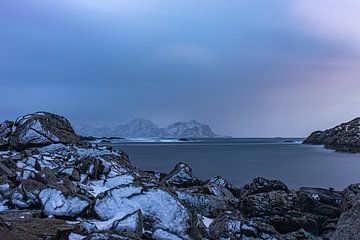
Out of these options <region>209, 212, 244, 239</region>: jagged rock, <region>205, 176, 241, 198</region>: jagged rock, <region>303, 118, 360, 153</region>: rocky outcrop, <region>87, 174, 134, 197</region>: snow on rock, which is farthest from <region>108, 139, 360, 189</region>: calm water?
<region>303, 118, 360, 153</region>: rocky outcrop

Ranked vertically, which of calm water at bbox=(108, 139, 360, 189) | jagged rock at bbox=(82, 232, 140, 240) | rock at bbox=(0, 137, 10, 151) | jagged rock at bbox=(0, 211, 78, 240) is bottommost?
calm water at bbox=(108, 139, 360, 189)

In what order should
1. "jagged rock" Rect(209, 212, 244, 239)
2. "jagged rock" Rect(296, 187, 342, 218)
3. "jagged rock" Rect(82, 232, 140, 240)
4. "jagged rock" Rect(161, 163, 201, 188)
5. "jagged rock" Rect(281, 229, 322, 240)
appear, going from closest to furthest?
"jagged rock" Rect(82, 232, 140, 240), "jagged rock" Rect(209, 212, 244, 239), "jagged rock" Rect(281, 229, 322, 240), "jagged rock" Rect(296, 187, 342, 218), "jagged rock" Rect(161, 163, 201, 188)

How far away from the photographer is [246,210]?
14.8 metres

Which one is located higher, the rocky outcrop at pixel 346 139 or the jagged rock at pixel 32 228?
the rocky outcrop at pixel 346 139

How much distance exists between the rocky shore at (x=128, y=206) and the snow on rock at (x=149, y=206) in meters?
0.03

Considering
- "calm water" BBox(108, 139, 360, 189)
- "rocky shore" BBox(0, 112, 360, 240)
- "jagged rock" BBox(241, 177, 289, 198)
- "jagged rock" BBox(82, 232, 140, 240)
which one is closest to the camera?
"jagged rock" BBox(82, 232, 140, 240)

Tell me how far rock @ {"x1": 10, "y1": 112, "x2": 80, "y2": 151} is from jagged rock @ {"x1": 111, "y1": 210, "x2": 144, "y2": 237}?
43.3ft

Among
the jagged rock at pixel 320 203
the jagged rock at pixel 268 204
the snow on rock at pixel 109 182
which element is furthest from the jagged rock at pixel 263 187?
the snow on rock at pixel 109 182

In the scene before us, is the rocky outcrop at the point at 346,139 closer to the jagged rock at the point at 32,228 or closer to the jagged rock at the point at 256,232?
the jagged rock at the point at 256,232

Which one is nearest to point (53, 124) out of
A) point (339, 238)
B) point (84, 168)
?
point (84, 168)

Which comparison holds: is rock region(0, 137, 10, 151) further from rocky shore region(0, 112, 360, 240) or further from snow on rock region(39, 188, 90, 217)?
snow on rock region(39, 188, 90, 217)

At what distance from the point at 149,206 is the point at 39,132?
13.1m

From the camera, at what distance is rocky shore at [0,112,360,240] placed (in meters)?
8.83

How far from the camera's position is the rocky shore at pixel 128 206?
8828mm
